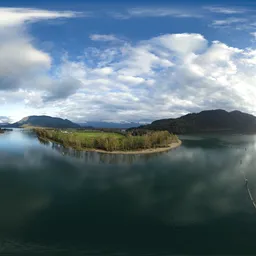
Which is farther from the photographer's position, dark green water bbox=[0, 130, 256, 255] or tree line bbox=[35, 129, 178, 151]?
tree line bbox=[35, 129, 178, 151]

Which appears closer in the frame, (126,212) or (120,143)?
(126,212)

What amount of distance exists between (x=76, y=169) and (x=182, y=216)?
38.7 metres

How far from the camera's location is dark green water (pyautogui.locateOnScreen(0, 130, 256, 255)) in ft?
91.4

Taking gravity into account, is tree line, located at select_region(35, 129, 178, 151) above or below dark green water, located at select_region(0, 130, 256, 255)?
above

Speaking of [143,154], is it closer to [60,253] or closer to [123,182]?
[123,182]

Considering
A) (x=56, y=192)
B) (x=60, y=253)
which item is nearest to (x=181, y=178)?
(x=56, y=192)

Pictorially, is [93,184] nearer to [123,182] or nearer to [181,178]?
[123,182]

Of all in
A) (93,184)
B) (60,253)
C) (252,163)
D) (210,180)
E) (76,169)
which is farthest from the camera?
(252,163)

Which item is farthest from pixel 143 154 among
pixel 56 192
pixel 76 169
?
pixel 56 192

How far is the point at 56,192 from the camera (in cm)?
4669

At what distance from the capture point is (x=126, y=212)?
121 ft

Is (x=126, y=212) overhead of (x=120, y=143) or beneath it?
beneath

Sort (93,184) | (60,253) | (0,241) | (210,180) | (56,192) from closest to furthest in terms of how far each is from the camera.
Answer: (60,253) → (0,241) → (56,192) → (93,184) → (210,180)

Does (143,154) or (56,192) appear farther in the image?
(143,154)
